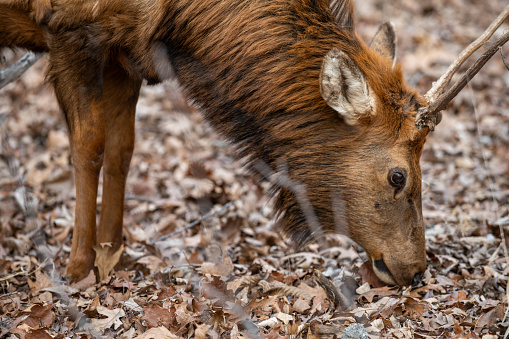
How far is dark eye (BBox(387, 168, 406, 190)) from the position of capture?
394 cm

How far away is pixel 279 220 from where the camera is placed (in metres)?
4.54

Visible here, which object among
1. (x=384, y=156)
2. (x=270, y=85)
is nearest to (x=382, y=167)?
(x=384, y=156)

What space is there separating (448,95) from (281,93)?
1.16m

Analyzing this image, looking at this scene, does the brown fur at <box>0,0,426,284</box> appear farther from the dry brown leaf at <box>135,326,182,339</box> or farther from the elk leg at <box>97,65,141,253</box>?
the dry brown leaf at <box>135,326,182,339</box>

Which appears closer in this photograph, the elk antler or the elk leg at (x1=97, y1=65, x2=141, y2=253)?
the elk antler

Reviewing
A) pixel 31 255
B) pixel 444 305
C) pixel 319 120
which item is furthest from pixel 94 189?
pixel 444 305

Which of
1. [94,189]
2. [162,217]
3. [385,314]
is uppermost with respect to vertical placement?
[94,189]

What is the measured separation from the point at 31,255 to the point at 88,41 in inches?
82.9

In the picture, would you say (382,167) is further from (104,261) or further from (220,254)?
(104,261)

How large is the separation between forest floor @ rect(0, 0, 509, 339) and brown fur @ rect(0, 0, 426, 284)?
0.33 meters

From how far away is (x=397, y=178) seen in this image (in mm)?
3953

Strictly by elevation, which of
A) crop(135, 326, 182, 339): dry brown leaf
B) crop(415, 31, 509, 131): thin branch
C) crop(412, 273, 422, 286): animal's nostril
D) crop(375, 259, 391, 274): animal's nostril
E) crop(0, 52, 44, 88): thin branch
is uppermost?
crop(0, 52, 44, 88): thin branch

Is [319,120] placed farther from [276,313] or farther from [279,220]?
[276,313]

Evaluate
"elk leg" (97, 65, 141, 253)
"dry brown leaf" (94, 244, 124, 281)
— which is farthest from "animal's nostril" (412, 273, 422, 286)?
"elk leg" (97, 65, 141, 253)
